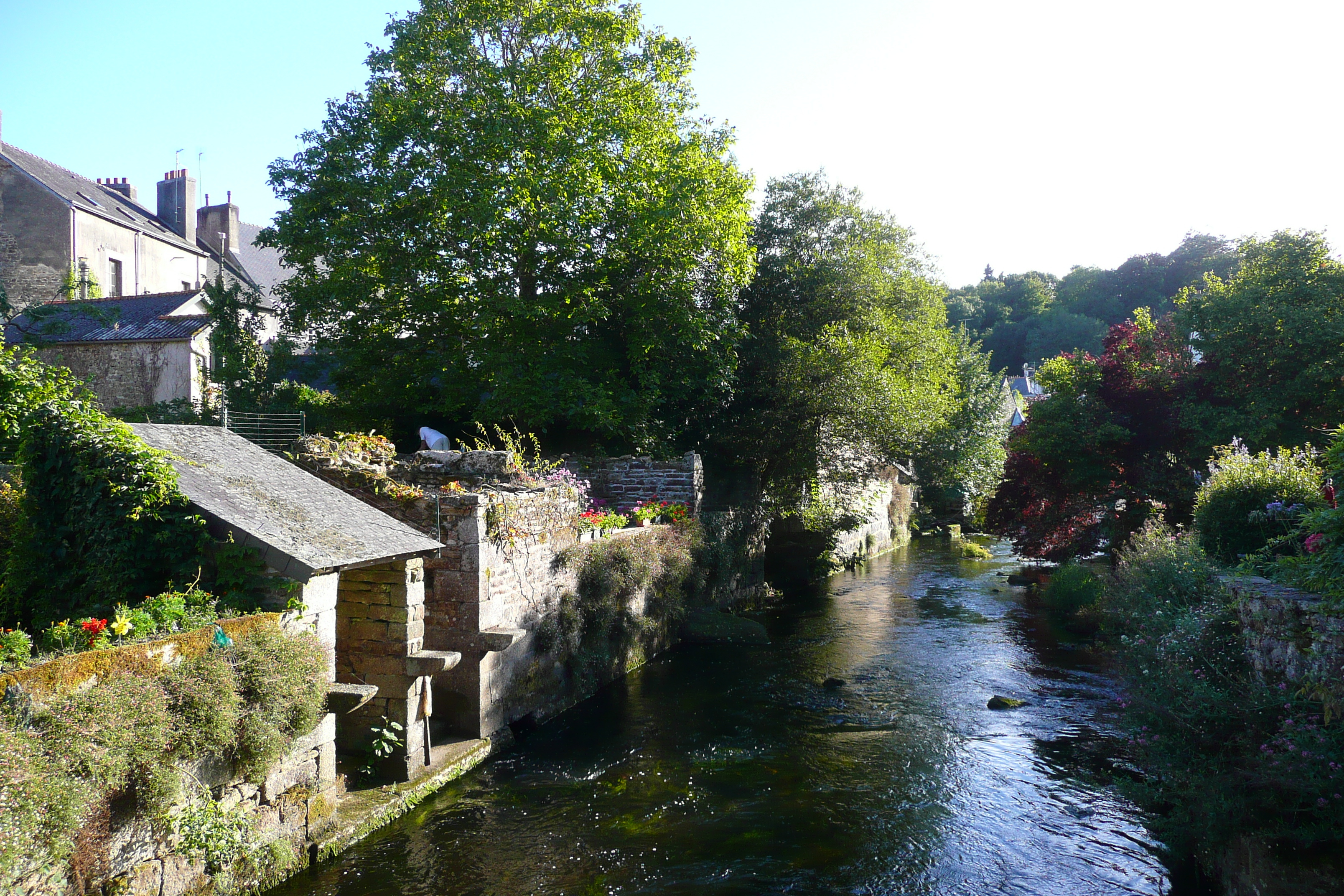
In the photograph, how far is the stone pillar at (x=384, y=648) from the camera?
26.7 ft

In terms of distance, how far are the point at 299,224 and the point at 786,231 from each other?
1143 cm

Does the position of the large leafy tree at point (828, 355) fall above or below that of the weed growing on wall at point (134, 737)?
above

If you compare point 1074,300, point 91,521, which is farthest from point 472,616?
point 1074,300

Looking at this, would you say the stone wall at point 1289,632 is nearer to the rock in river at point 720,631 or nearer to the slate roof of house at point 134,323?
the rock in river at point 720,631

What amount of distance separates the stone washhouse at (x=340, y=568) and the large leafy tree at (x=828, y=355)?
1156 centimetres

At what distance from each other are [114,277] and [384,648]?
91.8 feet

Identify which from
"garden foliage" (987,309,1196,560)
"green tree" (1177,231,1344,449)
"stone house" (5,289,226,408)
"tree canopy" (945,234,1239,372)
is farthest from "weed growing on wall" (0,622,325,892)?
"tree canopy" (945,234,1239,372)

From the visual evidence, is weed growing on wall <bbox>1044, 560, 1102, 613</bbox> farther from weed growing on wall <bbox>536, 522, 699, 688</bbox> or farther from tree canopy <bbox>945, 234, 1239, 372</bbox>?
tree canopy <bbox>945, 234, 1239, 372</bbox>

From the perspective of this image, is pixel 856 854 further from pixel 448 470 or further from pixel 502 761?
pixel 448 470

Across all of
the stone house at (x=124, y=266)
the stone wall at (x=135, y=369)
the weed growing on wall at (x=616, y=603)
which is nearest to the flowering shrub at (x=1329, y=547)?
the weed growing on wall at (x=616, y=603)

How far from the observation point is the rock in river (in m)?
14.9

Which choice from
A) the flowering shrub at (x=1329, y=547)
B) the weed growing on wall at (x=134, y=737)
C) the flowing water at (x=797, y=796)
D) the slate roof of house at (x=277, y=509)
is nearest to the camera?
the weed growing on wall at (x=134, y=737)


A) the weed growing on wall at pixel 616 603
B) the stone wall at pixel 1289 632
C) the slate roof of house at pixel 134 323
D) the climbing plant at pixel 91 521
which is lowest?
the weed growing on wall at pixel 616 603

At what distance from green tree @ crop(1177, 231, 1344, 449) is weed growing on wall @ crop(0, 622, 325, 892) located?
598 inches
